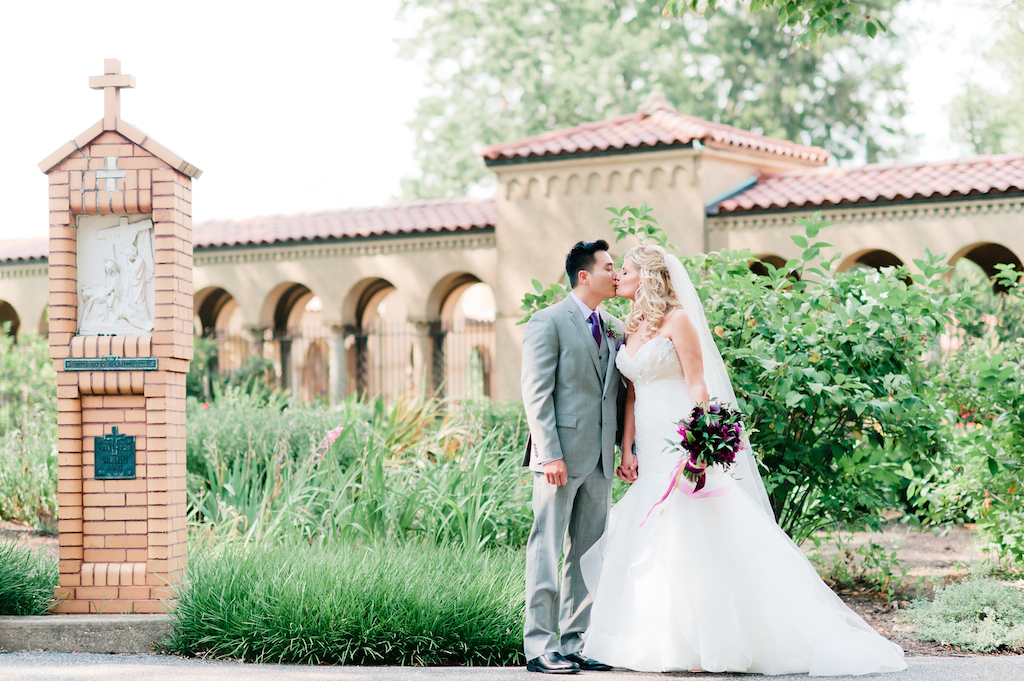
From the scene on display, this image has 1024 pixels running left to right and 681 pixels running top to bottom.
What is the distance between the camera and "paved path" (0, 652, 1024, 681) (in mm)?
4703

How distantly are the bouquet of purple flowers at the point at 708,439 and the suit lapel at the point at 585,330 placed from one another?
52 cm

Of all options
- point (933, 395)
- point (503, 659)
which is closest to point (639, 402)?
point (503, 659)

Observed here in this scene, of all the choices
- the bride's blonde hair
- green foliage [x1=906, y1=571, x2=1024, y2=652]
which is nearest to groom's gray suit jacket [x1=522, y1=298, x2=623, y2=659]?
the bride's blonde hair

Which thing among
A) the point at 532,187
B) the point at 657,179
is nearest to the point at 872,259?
the point at 657,179

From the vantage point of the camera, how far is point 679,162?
14.8 meters

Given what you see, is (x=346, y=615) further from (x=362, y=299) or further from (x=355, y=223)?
(x=362, y=299)

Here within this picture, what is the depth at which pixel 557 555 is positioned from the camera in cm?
496

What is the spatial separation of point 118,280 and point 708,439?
351cm

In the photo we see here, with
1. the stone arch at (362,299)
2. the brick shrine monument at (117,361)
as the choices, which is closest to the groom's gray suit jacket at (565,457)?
the brick shrine monument at (117,361)

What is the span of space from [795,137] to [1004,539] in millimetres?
23026

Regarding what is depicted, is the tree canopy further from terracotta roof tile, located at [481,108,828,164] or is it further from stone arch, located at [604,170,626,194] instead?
stone arch, located at [604,170,626,194]

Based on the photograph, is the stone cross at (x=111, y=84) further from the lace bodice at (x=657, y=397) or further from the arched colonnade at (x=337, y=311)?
the arched colonnade at (x=337, y=311)

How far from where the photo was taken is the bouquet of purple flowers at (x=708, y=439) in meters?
4.78

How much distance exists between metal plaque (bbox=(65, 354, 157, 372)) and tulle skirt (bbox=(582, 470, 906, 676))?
2.73m
